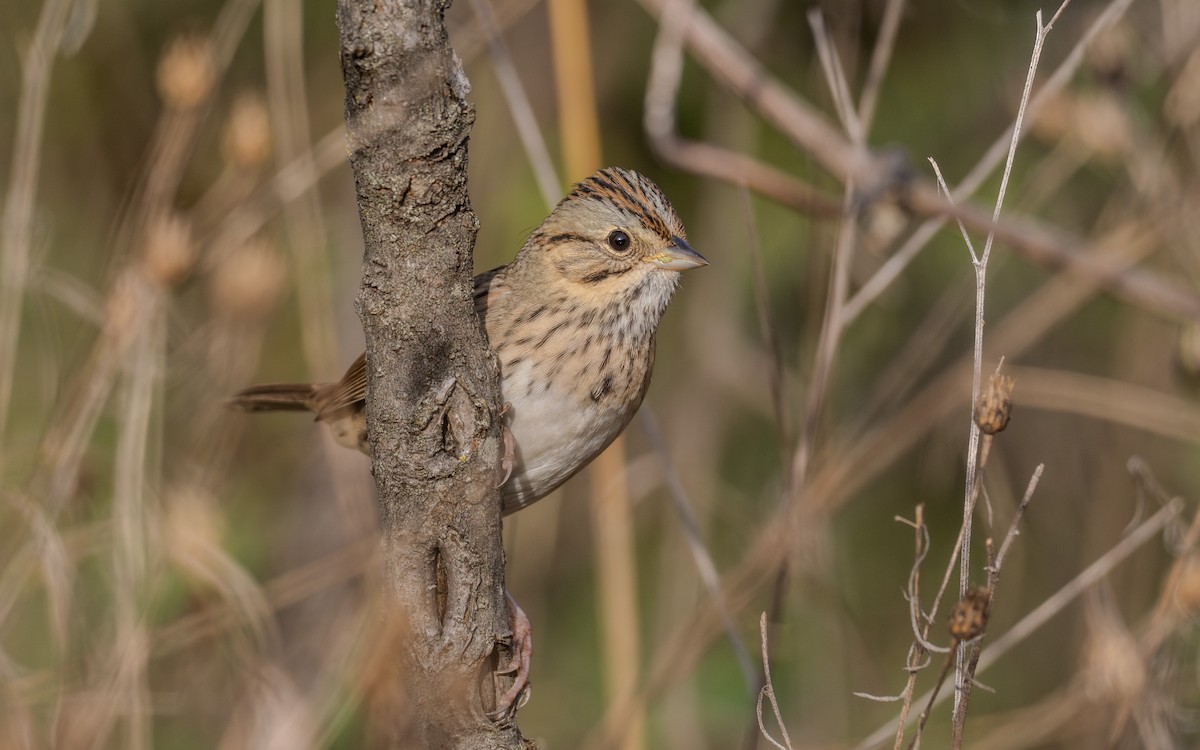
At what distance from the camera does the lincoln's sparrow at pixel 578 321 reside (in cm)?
296

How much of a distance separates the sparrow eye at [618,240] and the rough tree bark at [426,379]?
0.98 m

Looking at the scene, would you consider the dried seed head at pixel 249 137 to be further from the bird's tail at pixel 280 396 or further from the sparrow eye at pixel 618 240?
the sparrow eye at pixel 618 240

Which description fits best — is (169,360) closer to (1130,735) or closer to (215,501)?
Answer: (215,501)

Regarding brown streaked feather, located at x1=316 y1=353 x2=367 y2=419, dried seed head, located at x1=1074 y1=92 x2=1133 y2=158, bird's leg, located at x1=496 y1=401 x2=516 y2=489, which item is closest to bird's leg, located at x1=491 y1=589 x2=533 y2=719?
bird's leg, located at x1=496 y1=401 x2=516 y2=489

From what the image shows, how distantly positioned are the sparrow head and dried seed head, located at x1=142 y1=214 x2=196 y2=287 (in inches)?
34.0

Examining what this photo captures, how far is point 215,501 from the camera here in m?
3.52

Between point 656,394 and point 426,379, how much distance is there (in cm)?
379

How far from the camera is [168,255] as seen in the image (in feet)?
10.1

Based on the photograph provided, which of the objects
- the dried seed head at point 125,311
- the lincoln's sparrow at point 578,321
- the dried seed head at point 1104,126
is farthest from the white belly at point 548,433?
the dried seed head at point 1104,126

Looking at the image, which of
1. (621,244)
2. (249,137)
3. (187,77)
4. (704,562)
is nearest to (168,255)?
(249,137)

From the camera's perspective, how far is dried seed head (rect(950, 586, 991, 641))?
192cm

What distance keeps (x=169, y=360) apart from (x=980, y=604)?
262 centimetres

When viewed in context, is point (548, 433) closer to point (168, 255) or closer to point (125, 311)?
point (168, 255)

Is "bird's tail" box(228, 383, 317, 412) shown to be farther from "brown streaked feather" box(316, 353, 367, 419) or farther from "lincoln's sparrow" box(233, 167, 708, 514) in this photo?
"lincoln's sparrow" box(233, 167, 708, 514)
